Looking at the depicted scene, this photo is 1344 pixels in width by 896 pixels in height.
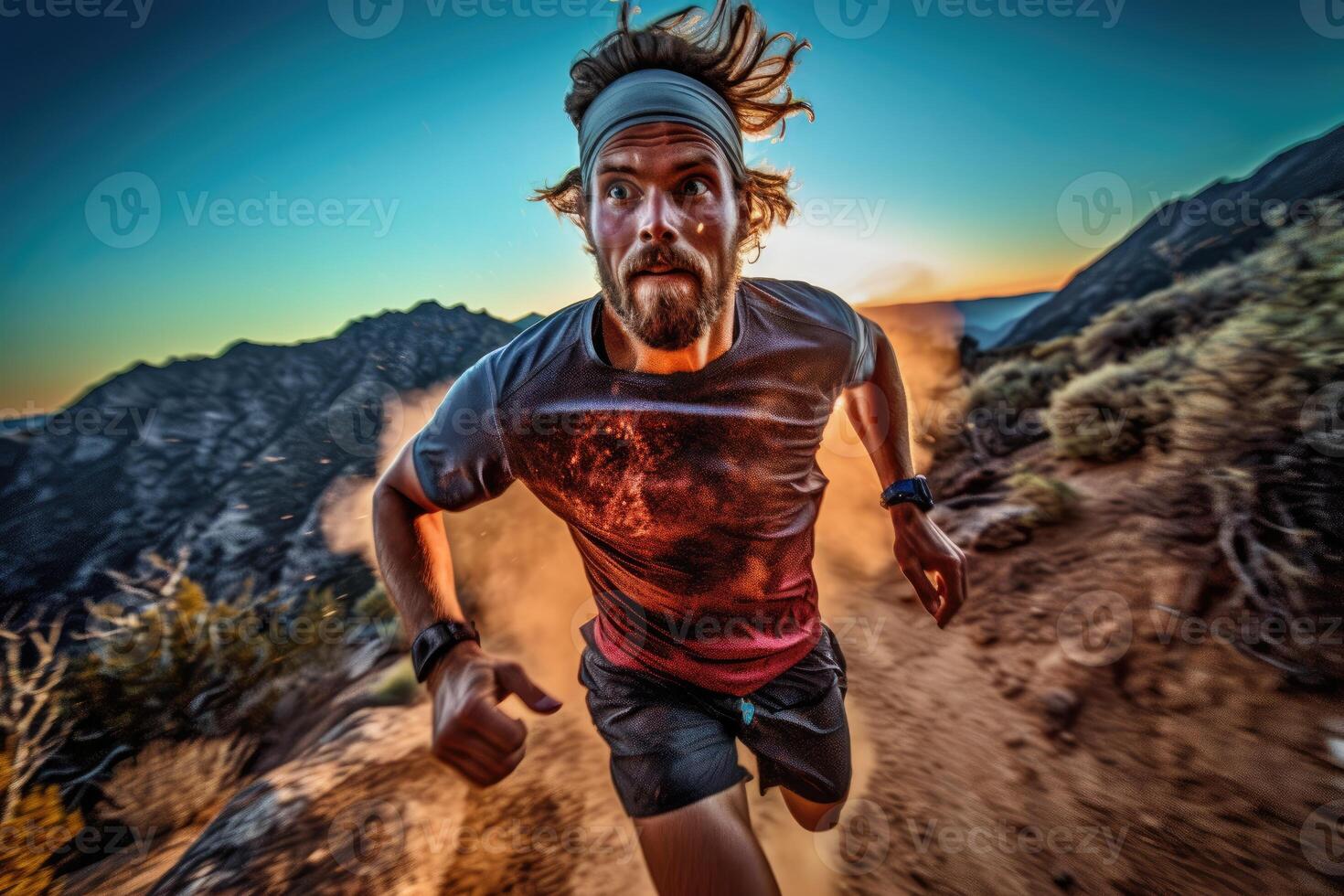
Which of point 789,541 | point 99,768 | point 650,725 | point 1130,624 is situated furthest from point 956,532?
point 99,768

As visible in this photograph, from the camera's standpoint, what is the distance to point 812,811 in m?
2.10

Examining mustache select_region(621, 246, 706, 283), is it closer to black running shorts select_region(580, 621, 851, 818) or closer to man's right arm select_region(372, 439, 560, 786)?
man's right arm select_region(372, 439, 560, 786)

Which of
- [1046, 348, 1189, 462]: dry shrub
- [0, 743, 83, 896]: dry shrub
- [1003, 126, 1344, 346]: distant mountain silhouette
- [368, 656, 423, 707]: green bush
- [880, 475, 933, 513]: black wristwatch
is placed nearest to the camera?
[880, 475, 933, 513]: black wristwatch

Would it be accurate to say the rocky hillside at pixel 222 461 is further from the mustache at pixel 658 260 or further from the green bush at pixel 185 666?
the mustache at pixel 658 260

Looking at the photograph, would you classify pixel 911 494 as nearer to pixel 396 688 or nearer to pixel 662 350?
pixel 662 350

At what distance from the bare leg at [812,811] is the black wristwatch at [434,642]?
4.87ft

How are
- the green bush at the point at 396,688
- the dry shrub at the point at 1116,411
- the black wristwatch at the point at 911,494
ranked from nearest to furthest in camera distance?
the black wristwatch at the point at 911,494 → the green bush at the point at 396,688 → the dry shrub at the point at 1116,411

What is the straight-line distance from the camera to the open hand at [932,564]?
6.71 feet

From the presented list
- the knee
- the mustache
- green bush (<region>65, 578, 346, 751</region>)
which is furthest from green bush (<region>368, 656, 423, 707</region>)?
the mustache

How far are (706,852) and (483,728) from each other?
2.22 feet

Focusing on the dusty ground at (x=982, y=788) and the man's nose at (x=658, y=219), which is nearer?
the man's nose at (x=658, y=219)

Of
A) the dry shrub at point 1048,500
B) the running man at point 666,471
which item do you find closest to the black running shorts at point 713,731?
the running man at point 666,471

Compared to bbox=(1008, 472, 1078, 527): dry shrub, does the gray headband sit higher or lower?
higher

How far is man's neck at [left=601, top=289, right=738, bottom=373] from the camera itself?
1612 mm
